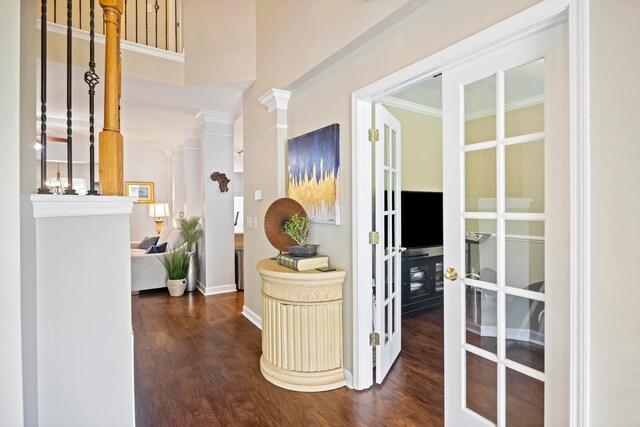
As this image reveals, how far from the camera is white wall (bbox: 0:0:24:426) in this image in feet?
3.27

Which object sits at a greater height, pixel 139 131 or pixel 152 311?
pixel 139 131

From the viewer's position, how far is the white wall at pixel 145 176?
24.6 feet

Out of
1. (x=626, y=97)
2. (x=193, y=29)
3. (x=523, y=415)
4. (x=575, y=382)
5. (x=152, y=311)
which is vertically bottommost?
(x=152, y=311)

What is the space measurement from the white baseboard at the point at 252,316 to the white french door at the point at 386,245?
5.03ft

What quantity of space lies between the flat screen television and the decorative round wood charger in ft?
5.07

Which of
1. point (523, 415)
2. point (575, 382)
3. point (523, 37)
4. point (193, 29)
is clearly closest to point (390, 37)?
point (523, 37)

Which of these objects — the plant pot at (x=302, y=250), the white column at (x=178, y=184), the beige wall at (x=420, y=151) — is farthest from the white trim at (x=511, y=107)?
the white column at (x=178, y=184)

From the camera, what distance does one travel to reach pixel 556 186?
56.0 inches

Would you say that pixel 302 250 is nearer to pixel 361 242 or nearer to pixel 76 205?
pixel 361 242

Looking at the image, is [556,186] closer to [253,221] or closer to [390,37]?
[390,37]

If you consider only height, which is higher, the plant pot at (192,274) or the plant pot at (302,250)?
the plant pot at (302,250)

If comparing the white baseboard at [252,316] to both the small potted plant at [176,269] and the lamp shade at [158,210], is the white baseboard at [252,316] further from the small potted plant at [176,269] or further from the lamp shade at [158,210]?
the lamp shade at [158,210]

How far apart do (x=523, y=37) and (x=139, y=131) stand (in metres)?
6.32

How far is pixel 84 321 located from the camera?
55.7 inches
